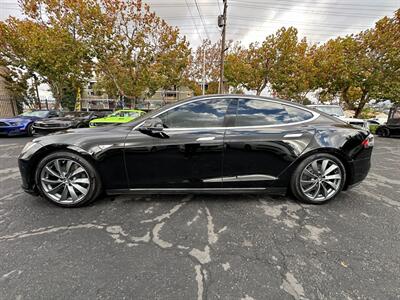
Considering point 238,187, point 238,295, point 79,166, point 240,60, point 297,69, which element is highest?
point 240,60

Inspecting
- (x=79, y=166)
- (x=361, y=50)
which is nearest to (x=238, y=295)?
(x=79, y=166)

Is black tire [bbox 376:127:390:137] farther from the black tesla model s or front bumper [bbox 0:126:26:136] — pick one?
front bumper [bbox 0:126:26:136]

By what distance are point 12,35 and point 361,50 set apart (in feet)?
77.6

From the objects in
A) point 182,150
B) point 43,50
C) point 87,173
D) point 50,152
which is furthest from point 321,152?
point 43,50

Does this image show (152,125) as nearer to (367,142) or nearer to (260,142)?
(260,142)

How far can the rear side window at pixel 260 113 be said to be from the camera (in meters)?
2.55

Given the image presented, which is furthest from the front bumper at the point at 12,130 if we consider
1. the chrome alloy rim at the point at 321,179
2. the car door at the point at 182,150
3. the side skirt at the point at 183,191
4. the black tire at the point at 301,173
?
the chrome alloy rim at the point at 321,179

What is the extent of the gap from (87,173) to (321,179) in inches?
124

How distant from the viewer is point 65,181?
254 cm

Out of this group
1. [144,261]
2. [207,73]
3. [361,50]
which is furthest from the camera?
[207,73]

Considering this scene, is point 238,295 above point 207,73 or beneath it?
beneath

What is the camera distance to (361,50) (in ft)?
44.3

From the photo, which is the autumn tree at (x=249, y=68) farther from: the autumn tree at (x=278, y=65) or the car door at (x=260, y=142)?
the car door at (x=260, y=142)

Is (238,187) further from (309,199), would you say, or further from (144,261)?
(144,261)
